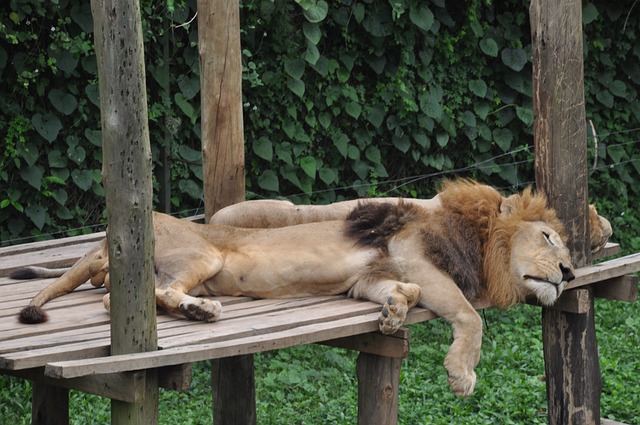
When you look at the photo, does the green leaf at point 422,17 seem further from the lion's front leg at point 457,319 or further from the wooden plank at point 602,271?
the lion's front leg at point 457,319

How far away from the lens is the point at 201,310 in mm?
3545

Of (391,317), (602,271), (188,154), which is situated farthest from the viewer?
(188,154)

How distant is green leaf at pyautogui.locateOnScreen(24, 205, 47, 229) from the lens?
6.03 m

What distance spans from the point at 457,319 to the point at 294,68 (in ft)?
10.9

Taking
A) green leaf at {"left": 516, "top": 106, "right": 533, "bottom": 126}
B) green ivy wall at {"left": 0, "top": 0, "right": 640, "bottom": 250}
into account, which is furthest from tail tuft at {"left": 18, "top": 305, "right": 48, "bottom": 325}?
green leaf at {"left": 516, "top": 106, "right": 533, "bottom": 126}

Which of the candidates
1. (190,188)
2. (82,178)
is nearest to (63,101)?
(82,178)

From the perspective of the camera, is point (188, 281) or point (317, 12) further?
point (317, 12)

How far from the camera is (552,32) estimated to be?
4398 mm

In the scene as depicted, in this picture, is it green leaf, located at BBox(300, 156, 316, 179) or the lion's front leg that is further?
green leaf, located at BBox(300, 156, 316, 179)

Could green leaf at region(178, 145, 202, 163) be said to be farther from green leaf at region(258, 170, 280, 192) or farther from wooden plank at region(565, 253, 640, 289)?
wooden plank at region(565, 253, 640, 289)

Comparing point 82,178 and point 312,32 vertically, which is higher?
point 312,32

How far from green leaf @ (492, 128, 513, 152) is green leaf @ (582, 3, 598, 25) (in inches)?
43.5

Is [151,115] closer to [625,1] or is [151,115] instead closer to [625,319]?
[625,319]

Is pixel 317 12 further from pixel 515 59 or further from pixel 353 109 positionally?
pixel 515 59
